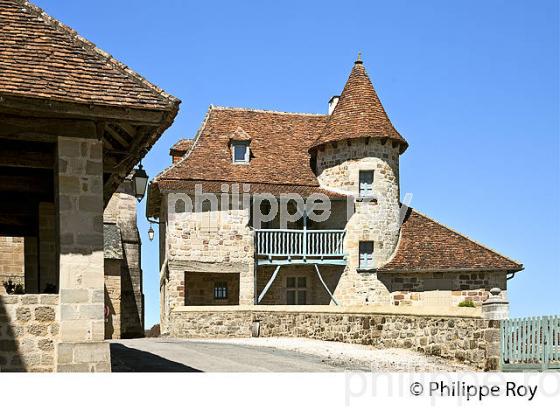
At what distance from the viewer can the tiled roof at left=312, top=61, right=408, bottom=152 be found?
83.3 feet

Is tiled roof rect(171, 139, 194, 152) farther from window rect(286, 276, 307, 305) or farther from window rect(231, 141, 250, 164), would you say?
window rect(286, 276, 307, 305)

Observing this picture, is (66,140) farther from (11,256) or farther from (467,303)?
(467,303)

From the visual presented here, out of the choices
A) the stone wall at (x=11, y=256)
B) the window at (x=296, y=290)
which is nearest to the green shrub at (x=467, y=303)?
the window at (x=296, y=290)

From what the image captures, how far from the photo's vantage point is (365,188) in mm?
25688

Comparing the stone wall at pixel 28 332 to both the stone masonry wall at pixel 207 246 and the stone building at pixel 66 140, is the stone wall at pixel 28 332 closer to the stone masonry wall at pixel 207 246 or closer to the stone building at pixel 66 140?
the stone building at pixel 66 140

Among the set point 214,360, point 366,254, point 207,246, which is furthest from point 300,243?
point 214,360

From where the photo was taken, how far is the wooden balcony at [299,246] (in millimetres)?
25094

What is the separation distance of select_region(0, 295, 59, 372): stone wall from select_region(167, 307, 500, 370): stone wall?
8.17m

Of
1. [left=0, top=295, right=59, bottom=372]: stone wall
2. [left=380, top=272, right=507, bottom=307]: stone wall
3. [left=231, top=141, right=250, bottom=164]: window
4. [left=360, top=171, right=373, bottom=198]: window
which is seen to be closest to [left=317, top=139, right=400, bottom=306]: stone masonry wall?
[left=360, top=171, right=373, bottom=198]: window

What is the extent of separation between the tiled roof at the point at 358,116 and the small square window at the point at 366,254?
3636 mm
